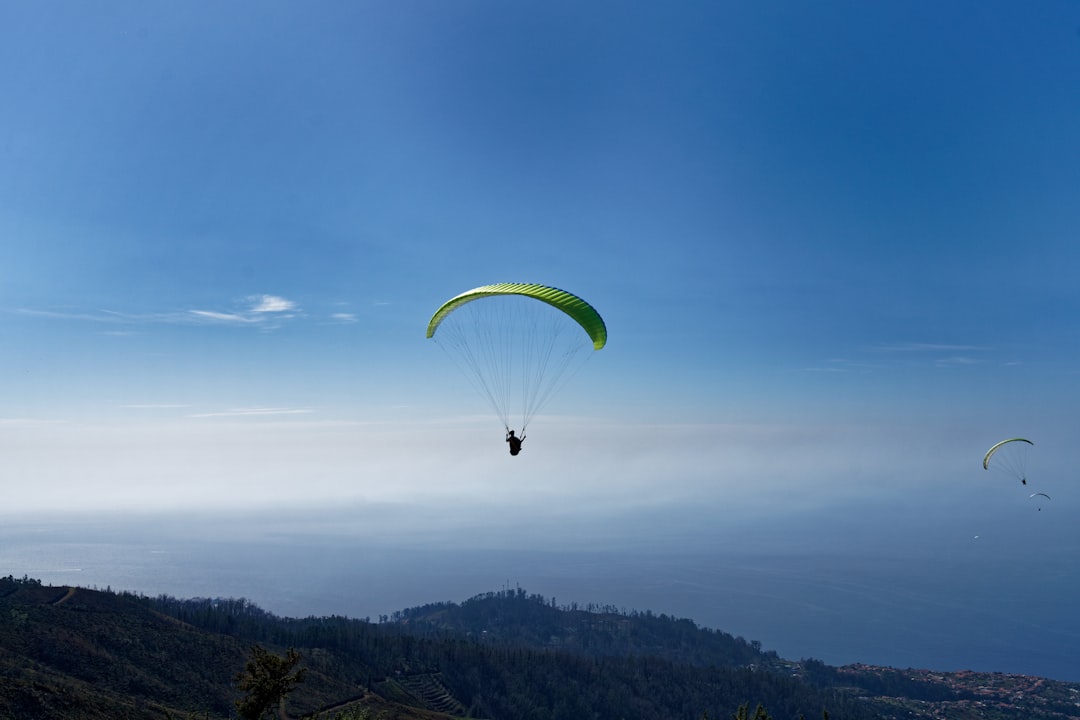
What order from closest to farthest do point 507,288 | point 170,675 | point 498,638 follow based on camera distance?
point 507,288, point 170,675, point 498,638

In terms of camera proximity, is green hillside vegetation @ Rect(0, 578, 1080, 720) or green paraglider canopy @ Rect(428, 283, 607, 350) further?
green hillside vegetation @ Rect(0, 578, 1080, 720)

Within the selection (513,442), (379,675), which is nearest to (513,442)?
(513,442)

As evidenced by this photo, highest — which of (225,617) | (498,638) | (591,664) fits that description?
(225,617)

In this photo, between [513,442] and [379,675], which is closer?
[513,442]

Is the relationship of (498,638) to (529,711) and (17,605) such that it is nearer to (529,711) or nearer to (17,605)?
(529,711)

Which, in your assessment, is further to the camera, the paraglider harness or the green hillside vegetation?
the green hillside vegetation

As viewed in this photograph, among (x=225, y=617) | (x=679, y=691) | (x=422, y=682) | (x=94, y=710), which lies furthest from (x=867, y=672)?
(x=94, y=710)

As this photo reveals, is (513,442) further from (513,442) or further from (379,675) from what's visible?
(379,675)

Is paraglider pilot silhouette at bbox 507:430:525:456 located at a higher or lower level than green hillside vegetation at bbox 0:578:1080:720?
higher

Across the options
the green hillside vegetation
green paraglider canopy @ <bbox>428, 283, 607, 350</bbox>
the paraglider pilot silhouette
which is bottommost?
the green hillside vegetation
